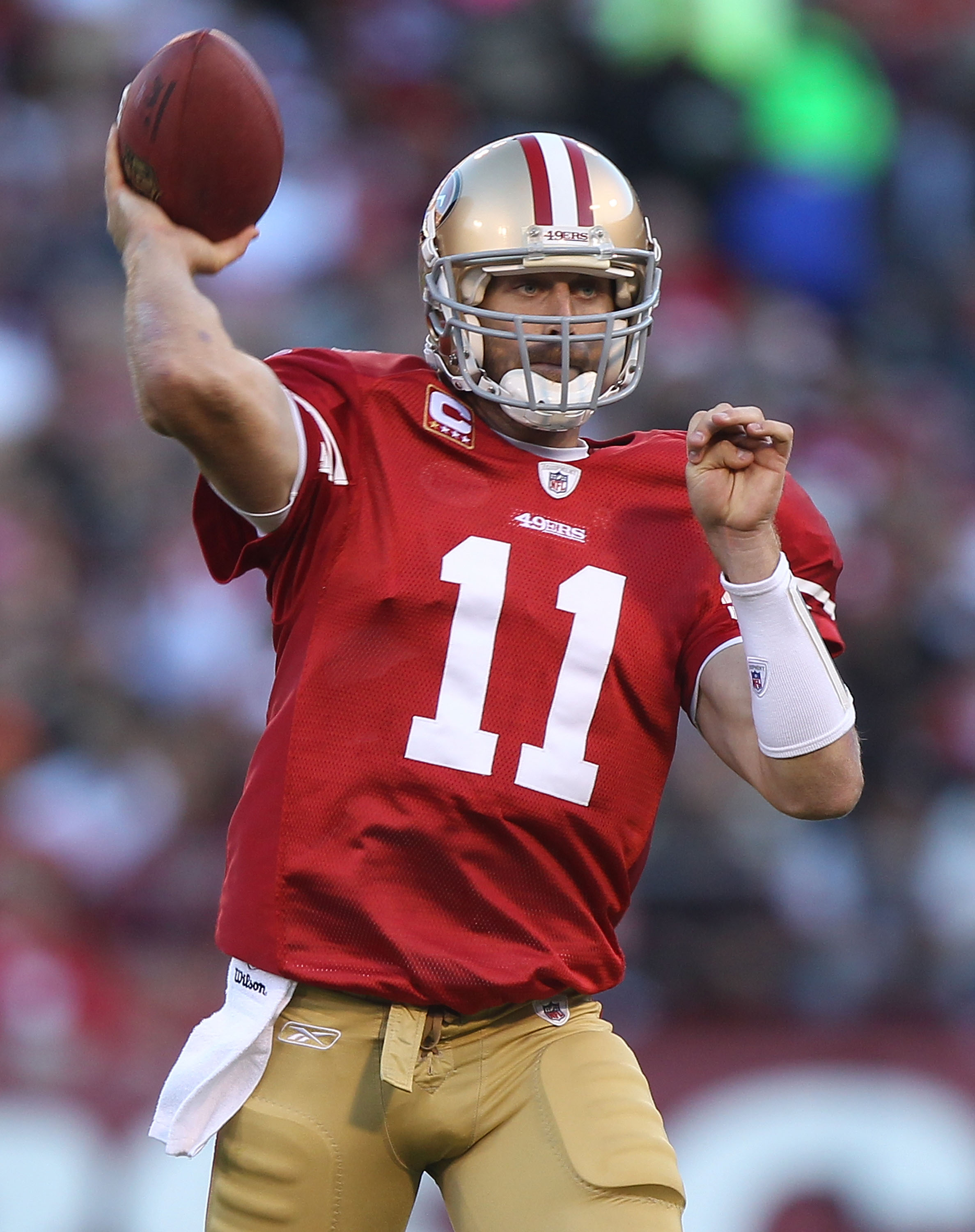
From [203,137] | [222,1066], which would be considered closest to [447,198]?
[203,137]

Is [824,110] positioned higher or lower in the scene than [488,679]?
lower

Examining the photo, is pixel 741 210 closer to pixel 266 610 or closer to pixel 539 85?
pixel 539 85

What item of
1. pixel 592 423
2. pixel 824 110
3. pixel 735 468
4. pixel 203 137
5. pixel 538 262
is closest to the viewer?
pixel 203 137

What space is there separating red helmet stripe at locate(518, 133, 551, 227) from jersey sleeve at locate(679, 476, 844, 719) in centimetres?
47

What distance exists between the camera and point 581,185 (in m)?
2.30

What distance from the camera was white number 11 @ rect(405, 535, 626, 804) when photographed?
6.86 feet

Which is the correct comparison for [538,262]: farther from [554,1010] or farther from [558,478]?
[554,1010]

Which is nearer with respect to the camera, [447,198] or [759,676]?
[759,676]

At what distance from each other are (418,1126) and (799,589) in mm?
844

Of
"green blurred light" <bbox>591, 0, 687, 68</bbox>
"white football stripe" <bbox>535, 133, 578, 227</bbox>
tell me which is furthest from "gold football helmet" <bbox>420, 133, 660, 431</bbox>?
"green blurred light" <bbox>591, 0, 687, 68</bbox>

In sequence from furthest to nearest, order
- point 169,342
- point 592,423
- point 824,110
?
1. point 824,110
2. point 592,423
3. point 169,342

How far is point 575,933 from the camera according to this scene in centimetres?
215

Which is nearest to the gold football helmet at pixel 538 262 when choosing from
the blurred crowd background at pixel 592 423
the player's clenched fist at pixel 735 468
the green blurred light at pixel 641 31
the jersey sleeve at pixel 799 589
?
the player's clenched fist at pixel 735 468

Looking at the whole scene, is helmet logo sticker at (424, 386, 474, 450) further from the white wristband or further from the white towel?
the white towel
